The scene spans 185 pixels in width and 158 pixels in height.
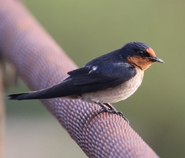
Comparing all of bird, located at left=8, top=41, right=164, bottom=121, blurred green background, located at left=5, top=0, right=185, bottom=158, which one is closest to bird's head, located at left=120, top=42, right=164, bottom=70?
bird, located at left=8, top=41, right=164, bottom=121

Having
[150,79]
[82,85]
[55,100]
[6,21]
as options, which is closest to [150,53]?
[82,85]

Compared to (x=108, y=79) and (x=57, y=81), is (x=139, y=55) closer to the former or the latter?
(x=108, y=79)

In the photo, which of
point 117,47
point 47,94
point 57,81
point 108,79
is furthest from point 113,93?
point 117,47

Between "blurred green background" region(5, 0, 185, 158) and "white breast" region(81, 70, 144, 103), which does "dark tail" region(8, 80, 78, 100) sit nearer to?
"white breast" region(81, 70, 144, 103)

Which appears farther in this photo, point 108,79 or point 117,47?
point 117,47

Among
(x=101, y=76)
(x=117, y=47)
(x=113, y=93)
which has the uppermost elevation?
(x=117, y=47)

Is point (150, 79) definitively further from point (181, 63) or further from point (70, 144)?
point (70, 144)

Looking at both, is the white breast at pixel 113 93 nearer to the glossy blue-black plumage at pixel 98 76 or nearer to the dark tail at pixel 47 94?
the glossy blue-black plumage at pixel 98 76
